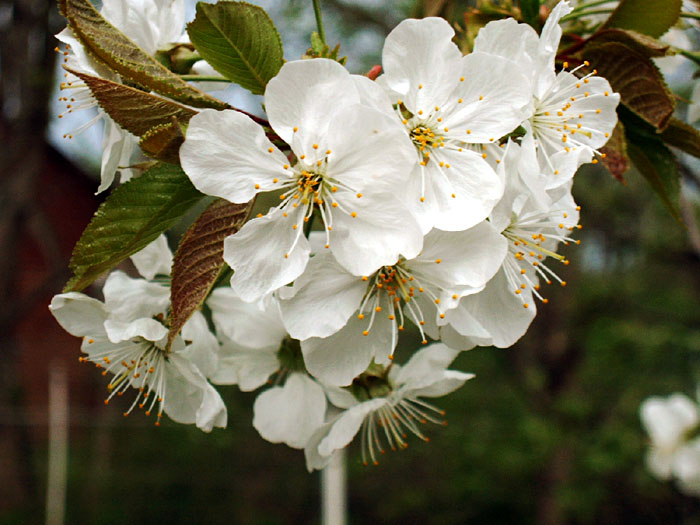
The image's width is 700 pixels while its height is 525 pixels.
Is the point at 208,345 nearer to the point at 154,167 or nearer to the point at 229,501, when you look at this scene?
the point at 154,167

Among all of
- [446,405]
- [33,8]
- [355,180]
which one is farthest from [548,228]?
[446,405]

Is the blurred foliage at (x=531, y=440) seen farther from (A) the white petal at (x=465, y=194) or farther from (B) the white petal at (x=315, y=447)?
(A) the white petal at (x=465, y=194)

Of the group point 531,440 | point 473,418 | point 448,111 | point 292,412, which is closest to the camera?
point 448,111

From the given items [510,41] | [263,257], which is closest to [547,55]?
[510,41]

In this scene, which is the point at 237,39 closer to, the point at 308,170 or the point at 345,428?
the point at 308,170

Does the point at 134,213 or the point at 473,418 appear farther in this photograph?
the point at 473,418

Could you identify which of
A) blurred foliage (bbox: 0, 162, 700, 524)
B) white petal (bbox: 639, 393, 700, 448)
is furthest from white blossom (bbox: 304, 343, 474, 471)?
blurred foliage (bbox: 0, 162, 700, 524)
